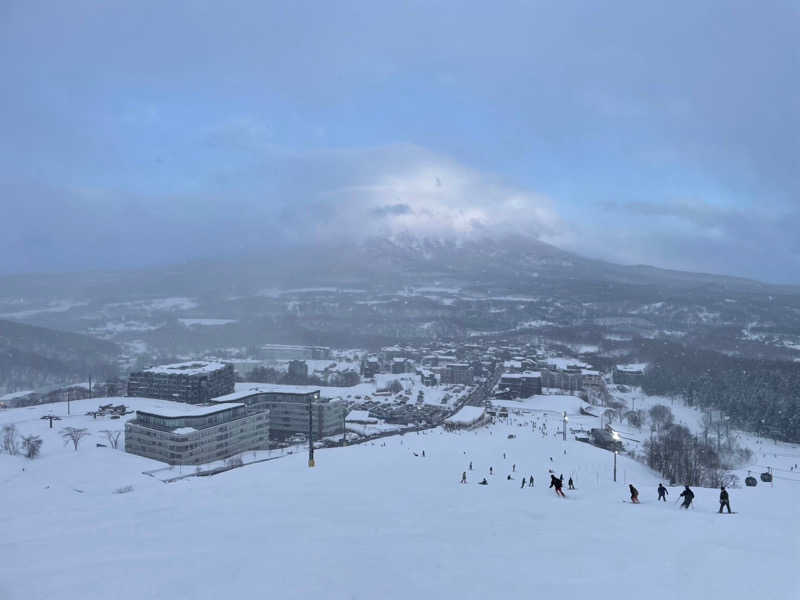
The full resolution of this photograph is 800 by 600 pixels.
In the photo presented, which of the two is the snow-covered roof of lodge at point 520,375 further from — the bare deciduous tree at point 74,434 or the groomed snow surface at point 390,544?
the groomed snow surface at point 390,544

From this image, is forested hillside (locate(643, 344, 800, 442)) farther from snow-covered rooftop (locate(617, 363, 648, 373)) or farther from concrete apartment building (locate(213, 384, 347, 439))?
concrete apartment building (locate(213, 384, 347, 439))

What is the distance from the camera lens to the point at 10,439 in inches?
1227

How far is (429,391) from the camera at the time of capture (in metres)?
62.6

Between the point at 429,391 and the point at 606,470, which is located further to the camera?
the point at 429,391

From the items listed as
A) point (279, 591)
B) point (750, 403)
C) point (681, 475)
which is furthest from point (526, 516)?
point (750, 403)

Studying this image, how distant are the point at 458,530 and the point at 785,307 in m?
156

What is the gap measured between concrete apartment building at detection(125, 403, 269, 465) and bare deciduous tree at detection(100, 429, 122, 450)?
1.27m

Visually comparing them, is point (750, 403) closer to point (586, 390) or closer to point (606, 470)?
point (586, 390)

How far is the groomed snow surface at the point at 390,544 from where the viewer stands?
A: 18.5 feet

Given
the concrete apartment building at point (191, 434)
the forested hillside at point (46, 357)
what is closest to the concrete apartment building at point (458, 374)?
the concrete apartment building at point (191, 434)

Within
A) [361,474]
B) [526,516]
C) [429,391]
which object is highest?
[526,516]

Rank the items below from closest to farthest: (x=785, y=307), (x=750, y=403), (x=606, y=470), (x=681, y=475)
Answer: (x=606, y=470) < (x=681, y=475) < (x=750, y=403) < (x=785, y=307)

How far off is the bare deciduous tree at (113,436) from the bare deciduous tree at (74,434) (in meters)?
1.20

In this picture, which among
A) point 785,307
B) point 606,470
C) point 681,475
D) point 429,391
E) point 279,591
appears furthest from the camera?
point 785,307
